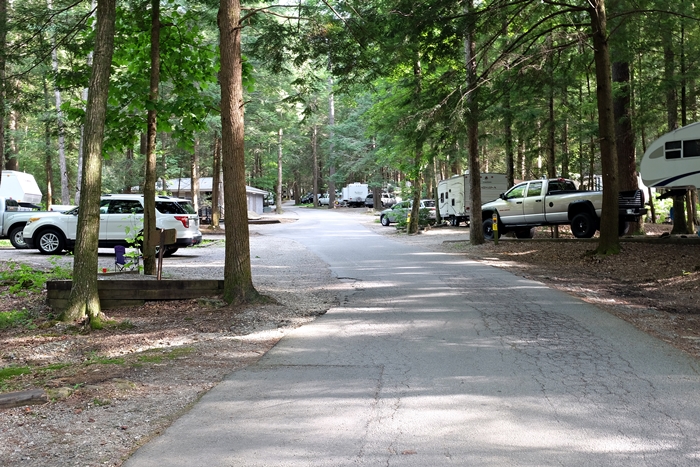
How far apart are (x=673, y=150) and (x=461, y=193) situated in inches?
569

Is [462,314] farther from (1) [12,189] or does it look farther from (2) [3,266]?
(1) [12,189]

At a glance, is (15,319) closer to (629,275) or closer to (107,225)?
(107,225)

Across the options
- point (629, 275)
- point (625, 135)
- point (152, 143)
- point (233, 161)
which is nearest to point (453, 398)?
point (233, 161)

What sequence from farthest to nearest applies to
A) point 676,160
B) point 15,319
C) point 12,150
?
point 12,150
point 676,160
point 15,319

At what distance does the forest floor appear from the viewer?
433 cm

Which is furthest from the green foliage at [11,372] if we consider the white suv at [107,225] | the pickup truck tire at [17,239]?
the pickup truck tire at [17,239]

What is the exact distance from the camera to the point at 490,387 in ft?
17.4

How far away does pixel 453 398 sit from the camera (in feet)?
16.5

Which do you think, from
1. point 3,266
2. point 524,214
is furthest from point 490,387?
point 524,214

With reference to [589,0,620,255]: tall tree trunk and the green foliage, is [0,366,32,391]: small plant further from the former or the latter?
[589,0,620,255]: tall tree trunk

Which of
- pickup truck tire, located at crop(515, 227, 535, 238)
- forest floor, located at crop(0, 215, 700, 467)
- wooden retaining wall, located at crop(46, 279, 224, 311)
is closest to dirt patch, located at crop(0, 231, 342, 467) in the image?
forest floor, located at crop(0, 215, 700, 467)

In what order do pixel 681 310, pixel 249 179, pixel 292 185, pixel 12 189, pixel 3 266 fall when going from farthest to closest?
pixel 292 185 < pixel 249 179 < pixel 12 189 < pixel 3 266 < pixel 681 310

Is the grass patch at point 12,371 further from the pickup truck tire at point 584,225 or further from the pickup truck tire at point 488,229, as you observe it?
the pickup truck tire at point 488,229

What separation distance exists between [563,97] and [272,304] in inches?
713
